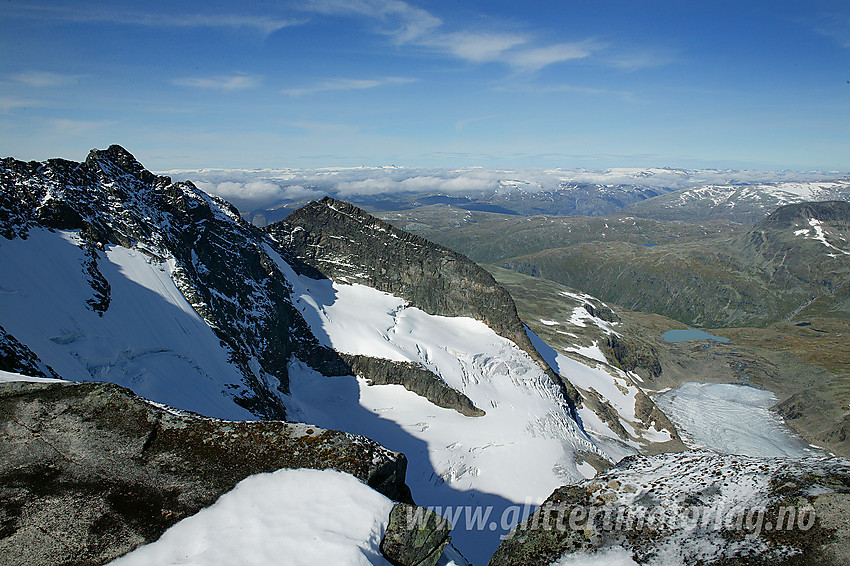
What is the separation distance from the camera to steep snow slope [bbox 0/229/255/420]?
108ft

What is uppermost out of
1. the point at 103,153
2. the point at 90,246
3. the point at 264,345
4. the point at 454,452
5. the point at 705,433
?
the point at 103,153

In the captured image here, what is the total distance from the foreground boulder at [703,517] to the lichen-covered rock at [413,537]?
10.0ft

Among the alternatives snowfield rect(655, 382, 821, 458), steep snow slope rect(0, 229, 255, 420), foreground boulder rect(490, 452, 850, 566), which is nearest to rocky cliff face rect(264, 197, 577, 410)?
steep snow slope rect(0, 229, 255, 420)

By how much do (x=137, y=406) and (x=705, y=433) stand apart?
15244cm

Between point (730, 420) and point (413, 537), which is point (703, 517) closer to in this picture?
point (413, 537)

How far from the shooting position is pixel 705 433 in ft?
421

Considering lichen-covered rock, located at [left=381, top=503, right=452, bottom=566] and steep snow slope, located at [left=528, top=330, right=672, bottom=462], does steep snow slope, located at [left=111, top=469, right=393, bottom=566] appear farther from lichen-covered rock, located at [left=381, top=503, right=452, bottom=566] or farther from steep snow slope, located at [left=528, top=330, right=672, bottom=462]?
steep snow slope, located at [left=528, top=330, right=672, bottom=462]

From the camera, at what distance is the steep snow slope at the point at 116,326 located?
33.0 m

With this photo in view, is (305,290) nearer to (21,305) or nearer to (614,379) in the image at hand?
(21,305)

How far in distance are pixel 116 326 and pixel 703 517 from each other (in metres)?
44.6

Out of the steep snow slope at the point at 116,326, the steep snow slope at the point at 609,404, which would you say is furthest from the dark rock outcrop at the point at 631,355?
the steep snow slope at the point at 116,326

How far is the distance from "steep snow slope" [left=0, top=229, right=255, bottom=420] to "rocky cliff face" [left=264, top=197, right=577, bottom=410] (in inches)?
1641

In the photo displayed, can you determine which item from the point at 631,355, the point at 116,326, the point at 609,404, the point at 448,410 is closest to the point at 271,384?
the point at 116,326

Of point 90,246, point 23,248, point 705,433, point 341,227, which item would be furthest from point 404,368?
point 705,433
